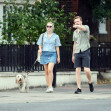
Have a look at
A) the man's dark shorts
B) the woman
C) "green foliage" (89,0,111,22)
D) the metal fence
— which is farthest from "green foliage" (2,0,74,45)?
the man's dark shorts

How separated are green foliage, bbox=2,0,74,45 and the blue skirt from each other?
432 centimetres

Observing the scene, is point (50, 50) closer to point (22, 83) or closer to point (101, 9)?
point (22, 83)

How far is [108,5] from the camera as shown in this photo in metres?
25.9

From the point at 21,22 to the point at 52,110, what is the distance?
9.92 metres

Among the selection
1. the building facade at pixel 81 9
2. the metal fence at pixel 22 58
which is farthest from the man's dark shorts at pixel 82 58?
the building facade at pixel 81 9

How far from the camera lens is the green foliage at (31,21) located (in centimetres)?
2061

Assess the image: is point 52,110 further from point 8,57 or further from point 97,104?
point 8,57

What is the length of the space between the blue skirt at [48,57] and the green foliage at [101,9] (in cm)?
951

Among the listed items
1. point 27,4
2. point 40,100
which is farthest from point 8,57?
point 40,100

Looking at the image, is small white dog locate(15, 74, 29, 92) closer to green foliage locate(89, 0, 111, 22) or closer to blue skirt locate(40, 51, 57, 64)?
blue skirt locate(40, 51, 57, 64)

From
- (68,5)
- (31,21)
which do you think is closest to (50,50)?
(31,21)

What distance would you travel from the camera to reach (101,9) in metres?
25.6

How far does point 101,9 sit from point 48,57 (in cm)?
987

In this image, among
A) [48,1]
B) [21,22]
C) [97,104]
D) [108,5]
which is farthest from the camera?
[108,5]
